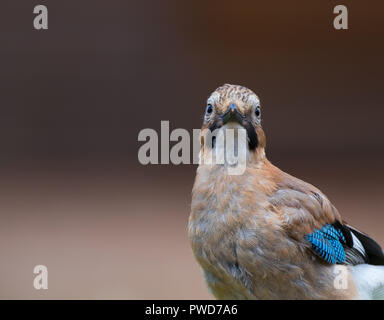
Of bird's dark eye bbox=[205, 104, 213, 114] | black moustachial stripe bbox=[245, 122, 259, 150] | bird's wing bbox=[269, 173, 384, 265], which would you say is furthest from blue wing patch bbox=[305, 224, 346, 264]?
bird's dark eye bbox=[205, 104, 213, 114]

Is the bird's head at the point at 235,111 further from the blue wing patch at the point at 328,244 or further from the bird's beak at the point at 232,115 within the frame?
the blue wing patch at the point at 328,244

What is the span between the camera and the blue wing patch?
289cm

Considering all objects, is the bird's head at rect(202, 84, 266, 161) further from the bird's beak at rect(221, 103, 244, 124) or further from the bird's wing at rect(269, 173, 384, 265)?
the bird's wing at rect(269, 173, 384, 265)

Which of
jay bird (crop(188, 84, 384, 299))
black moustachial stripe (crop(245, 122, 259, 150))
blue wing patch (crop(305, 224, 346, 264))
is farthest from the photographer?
black moustachial stripe (crop(245, 122, 259, 150))

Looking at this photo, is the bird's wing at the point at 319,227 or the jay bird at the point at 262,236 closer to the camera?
the jay bird at the point at 262,236

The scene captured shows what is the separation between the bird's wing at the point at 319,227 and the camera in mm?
2904

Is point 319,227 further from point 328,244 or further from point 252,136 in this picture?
point 252,136

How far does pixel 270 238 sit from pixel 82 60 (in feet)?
15.9

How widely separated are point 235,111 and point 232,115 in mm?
21

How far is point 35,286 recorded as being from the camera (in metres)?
5.77

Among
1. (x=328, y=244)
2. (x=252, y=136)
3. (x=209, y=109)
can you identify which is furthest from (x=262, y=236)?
(x=209, y=109)

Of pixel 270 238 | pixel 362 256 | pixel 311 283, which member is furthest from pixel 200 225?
pixel 362 256

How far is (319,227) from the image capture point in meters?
3.05

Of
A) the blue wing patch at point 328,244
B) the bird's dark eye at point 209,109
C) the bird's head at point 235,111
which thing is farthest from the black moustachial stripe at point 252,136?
the blue wing patch at point 328,244
